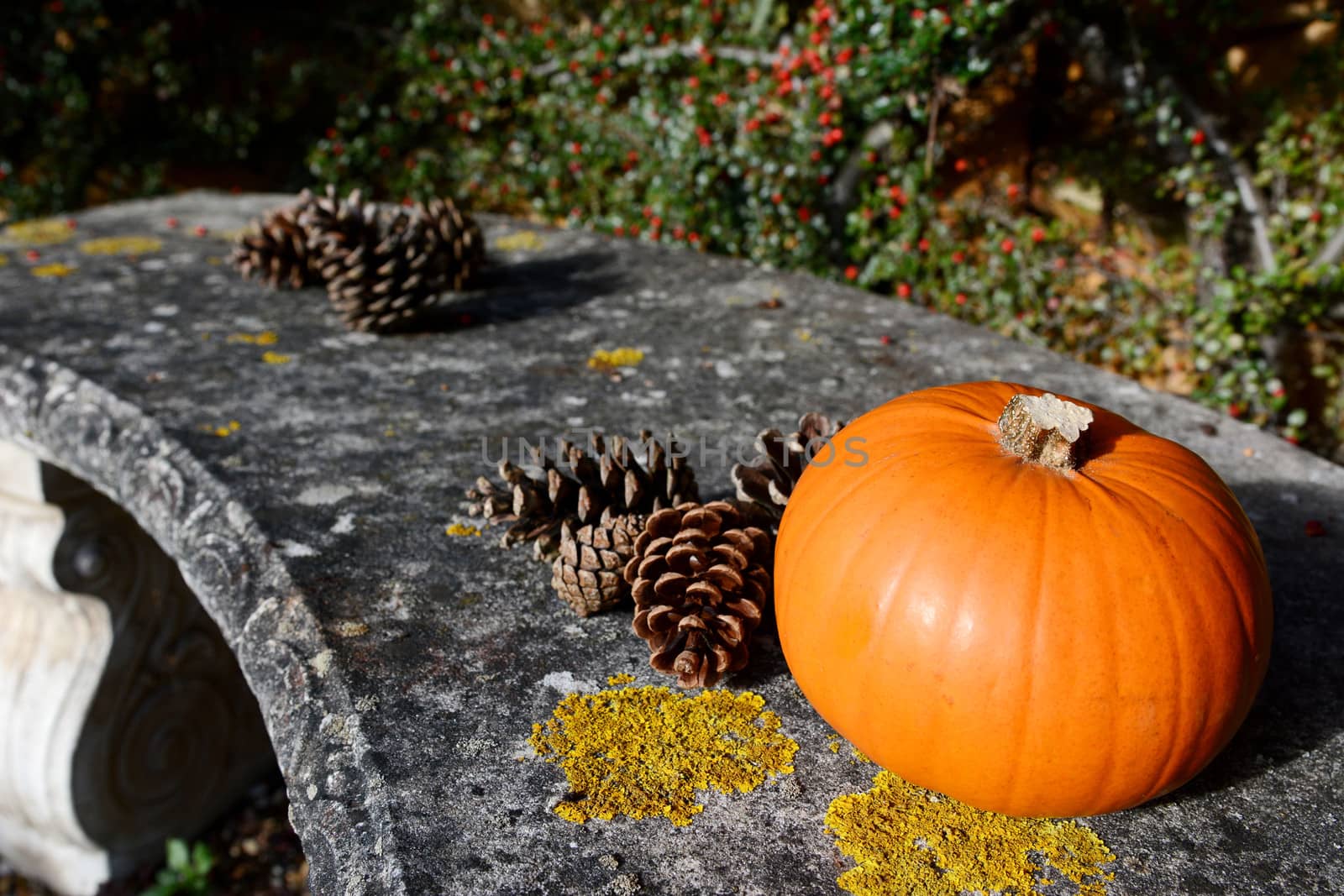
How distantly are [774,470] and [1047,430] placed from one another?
0.54 metres

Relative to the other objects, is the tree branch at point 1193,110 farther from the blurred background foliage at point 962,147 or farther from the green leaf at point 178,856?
the green leaf at point 178,856

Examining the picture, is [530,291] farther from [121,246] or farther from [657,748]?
[657,748]

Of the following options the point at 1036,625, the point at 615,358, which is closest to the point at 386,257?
the point at 615,358

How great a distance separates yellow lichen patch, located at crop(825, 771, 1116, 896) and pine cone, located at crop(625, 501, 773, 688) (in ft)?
0.99

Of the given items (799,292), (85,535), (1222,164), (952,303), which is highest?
(1222,164)

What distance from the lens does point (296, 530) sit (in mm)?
1904

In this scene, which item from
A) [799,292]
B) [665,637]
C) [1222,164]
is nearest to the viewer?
[665,637]

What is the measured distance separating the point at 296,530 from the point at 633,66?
4837 millimetres

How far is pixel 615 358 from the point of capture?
2738 millimetres

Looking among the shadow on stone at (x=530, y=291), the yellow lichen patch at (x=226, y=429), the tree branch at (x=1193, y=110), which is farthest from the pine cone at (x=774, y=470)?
the tree branch at (x=1193, y=110)

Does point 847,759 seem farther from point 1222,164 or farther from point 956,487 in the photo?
point 1222,164

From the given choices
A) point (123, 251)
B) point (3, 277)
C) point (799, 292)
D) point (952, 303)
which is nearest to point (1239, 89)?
point (952, 303)

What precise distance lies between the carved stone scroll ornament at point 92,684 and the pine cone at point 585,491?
5.96 ft

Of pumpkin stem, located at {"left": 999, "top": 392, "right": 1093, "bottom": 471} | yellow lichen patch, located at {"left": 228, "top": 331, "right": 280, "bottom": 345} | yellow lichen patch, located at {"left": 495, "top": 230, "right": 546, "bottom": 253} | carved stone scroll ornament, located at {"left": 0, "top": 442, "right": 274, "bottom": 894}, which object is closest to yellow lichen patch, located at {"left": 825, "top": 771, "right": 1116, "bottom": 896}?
pumpkin stem, located at {"left": 999, "top": 392, "right": 1093, "bottom": 471}
